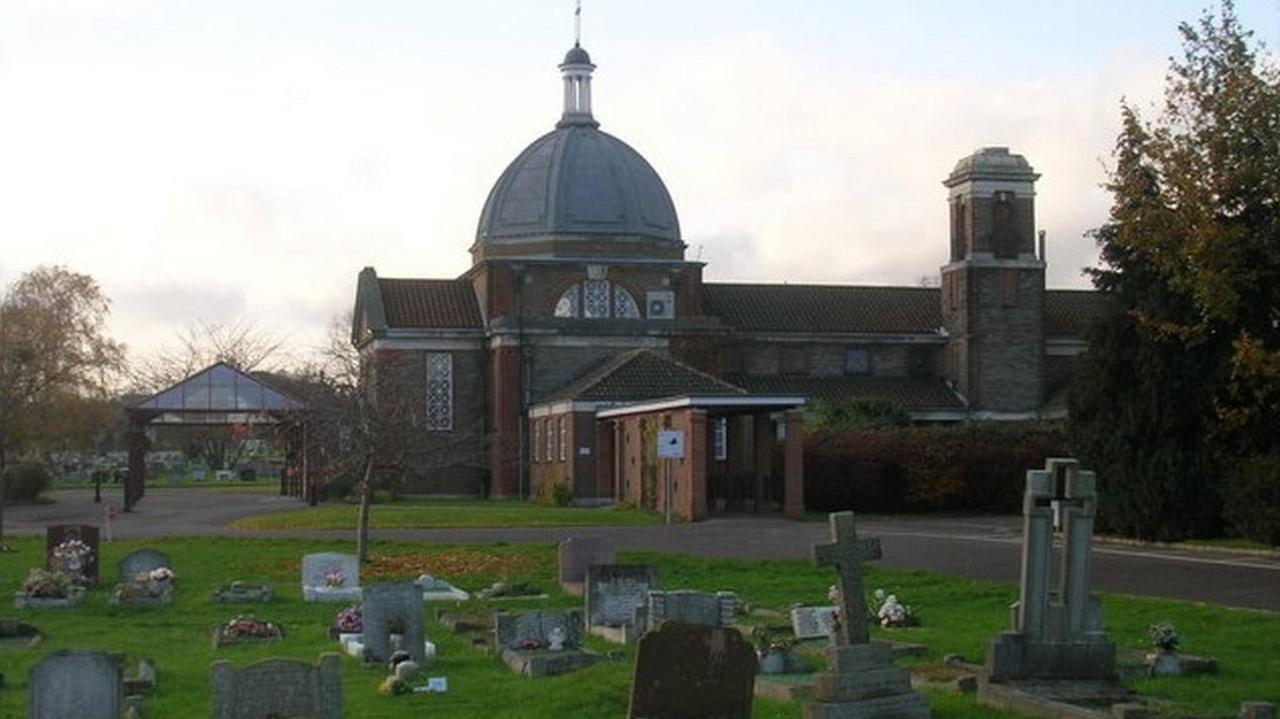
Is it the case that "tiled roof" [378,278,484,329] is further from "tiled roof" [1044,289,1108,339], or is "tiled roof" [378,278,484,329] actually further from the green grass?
"tiled roof" [1044,289,1108,339]

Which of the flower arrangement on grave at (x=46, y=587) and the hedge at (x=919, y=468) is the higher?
the hedge at (x=919, y=468)

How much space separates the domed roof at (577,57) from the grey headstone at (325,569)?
48.4 metres

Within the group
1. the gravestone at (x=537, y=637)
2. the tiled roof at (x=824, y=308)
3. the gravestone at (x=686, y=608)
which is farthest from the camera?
the tiled roof at (x=824, y=308)

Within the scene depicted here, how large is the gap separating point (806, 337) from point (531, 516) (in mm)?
23999

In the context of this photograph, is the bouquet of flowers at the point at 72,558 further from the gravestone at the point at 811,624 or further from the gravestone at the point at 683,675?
the gravestone at the point at 683,675

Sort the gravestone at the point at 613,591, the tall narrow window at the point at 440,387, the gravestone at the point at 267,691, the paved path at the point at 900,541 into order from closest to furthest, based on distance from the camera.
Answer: the gravestone at the point at 267,691, the gravestone at the point at 613,591, the paved path at the point at 900,541, the tall narrow window at the point at 440,387

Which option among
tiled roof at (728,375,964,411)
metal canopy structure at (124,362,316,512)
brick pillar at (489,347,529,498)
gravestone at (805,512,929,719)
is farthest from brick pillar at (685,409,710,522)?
gravestone at (805,512,929,719)

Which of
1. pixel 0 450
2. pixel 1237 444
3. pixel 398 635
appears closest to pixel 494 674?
pixel 398 635

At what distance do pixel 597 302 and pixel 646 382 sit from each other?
959 centimetres

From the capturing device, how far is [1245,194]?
1314 inches

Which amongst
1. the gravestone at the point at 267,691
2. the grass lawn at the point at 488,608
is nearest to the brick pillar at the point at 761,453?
the grass lawn at the point at 488,608

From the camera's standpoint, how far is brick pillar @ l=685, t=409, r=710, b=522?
4684 centimetres

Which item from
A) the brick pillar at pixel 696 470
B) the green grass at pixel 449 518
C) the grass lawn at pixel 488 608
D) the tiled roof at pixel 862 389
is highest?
the tiled roof at pixel 862 389

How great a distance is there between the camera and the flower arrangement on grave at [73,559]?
2795 cm
